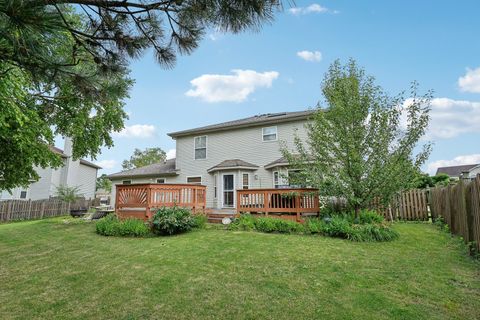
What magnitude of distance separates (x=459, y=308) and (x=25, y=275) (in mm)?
7270

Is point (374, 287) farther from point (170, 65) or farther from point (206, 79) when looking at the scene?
point (206, 79)

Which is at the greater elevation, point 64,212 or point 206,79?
point 206,79

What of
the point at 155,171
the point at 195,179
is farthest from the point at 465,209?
the point at 155,171

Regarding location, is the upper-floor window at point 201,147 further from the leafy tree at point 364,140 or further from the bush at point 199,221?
the leafy tree at point 364,140

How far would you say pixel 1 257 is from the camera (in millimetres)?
6664

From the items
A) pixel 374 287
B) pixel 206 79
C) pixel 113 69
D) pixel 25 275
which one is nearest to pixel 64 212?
pixel 206 79

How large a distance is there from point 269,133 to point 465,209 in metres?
9.96

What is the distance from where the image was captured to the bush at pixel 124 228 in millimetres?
8805

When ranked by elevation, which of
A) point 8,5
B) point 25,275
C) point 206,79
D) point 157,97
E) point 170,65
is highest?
point 206,79

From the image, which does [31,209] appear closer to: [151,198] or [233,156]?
[151,198]

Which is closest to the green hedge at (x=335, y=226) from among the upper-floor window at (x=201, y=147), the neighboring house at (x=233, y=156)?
the neighboring house at (x=233, y=156)

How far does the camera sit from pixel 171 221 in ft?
28.0

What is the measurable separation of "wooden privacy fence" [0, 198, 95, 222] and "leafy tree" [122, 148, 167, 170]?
22.7 m

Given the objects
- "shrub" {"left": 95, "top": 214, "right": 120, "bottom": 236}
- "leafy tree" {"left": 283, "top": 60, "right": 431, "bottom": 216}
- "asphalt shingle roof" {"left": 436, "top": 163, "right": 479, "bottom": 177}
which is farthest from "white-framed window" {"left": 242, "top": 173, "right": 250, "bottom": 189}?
"asphalt shingle roof" {"left": 436, "top": 163, "right": 479, "bottom": 177}
